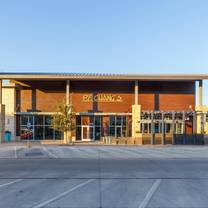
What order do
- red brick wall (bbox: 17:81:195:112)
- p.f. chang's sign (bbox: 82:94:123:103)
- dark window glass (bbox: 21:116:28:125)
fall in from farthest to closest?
p.f. chang's sign (bbox: 82:94:123:103) → red brick wall (bbox: 17:81:195:112) → dark window glass (bbox: 21:116:28:125)

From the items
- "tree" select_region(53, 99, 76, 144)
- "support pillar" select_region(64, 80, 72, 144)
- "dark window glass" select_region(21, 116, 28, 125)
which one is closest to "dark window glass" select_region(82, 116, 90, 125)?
"support pillar" select_region(64, 80, 72, 144)

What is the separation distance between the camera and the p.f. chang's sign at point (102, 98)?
51.5 metres

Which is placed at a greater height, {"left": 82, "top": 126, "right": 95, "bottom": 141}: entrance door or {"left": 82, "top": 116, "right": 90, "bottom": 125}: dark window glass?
{"left": 82, "top": 116, "right": 90, "bottom": 125}: dark window glass

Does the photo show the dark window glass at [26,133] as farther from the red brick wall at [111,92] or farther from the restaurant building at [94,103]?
the red brick wall at [111,92]

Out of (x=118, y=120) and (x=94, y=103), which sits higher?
(x=94, y=103)

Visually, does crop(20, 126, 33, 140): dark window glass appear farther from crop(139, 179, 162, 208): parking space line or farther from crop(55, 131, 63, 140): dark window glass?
crop(139, 179, 162, 208): parking space line

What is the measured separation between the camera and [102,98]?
169 feet

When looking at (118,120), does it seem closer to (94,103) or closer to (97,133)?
(97,133)

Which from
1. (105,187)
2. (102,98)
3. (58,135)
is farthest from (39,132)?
(105,187)

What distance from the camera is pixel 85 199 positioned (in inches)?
380

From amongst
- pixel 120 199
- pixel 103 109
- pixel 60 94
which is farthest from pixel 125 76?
pixel 120 199

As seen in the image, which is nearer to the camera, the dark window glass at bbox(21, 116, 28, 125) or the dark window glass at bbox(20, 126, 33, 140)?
the dark window glass at bbox(20, 126, 33, 140)

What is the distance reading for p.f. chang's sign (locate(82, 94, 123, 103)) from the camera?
51.5 meters

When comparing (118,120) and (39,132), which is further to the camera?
(118,120)
